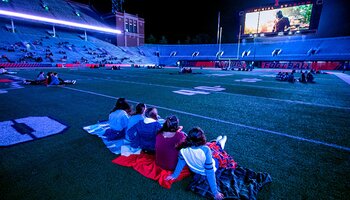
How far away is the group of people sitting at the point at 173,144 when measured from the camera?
9.04 feet

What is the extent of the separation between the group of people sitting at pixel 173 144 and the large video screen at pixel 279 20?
141ft

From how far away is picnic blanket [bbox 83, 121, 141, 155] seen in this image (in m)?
4.05

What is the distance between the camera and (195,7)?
6225 cm

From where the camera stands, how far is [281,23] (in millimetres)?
38219

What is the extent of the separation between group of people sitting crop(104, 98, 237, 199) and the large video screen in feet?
141

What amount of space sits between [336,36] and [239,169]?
2103 inches

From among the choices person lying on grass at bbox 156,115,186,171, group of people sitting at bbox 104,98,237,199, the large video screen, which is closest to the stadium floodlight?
the large video screen

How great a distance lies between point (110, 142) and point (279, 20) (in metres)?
44.2

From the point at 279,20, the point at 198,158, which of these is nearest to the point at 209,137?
the point at 198,158

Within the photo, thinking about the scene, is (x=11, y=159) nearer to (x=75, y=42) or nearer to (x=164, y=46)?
(x=75, y=42)

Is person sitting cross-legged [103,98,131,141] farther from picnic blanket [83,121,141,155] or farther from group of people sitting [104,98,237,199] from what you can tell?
picnic blanket [83,121,141,155]

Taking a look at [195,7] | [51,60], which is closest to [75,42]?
[51,60]

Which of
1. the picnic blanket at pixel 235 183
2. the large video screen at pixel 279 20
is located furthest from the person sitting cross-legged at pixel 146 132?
the large video screen at pixel 279 20

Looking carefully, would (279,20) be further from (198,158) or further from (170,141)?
(198,158)
